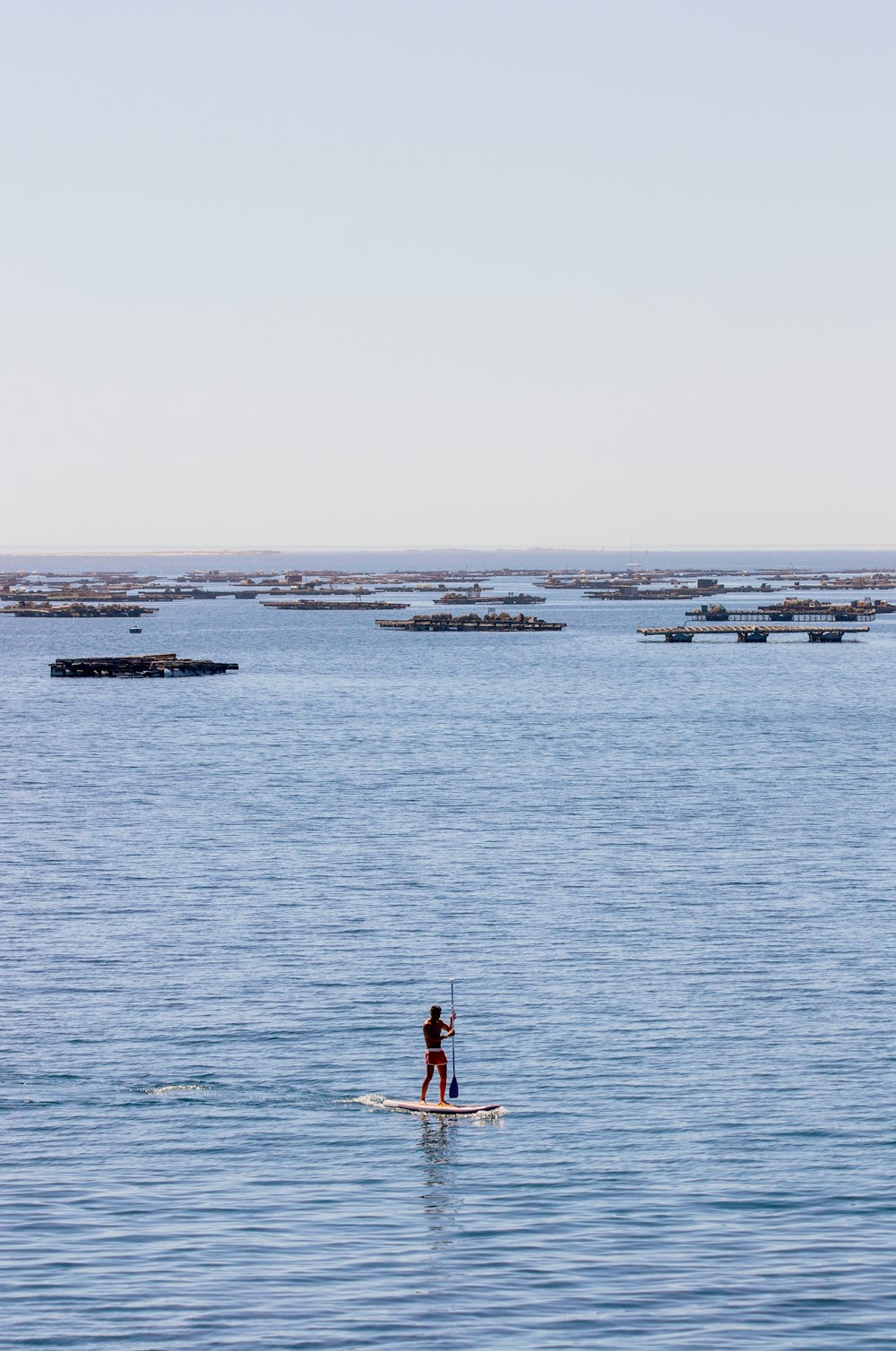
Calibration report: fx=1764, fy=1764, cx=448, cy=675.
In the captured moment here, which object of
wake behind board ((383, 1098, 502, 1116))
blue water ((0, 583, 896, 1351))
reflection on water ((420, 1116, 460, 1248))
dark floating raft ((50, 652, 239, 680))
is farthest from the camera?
dark floating raft ((50, 652, 239, 680))

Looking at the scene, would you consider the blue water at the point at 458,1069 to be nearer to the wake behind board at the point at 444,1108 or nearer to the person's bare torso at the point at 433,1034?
the wake behind board at the point at 444,1108

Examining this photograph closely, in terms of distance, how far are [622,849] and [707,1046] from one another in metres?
30.8

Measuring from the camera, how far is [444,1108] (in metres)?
37.4

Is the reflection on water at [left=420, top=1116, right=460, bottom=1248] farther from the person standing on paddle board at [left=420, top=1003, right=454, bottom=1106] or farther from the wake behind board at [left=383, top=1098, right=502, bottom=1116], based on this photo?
the person standing on paddle board at [left=420, top=1003, right=454, bottom=1106]

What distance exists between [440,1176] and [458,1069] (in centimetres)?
718

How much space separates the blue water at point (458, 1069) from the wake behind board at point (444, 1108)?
15.1 inches

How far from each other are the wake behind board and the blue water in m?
0.38

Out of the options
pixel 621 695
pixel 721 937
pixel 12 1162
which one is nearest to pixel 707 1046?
pixel 721 937

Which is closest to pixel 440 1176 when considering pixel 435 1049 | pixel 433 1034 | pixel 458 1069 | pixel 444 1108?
pixel 444 1108

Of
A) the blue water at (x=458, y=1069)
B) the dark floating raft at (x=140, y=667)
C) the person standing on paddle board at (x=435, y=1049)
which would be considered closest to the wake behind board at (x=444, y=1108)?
the person standing on paddle board at (x=435, y=1049)

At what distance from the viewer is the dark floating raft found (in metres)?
189

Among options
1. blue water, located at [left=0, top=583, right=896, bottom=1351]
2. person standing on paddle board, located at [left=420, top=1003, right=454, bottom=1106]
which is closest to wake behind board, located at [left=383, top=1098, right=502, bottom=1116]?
person standing on paddle board, located at [left=420, top=1003, right=454, bottom=1106]

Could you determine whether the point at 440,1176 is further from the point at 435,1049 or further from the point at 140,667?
the point at 140,667

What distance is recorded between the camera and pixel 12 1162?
34.8 metres
